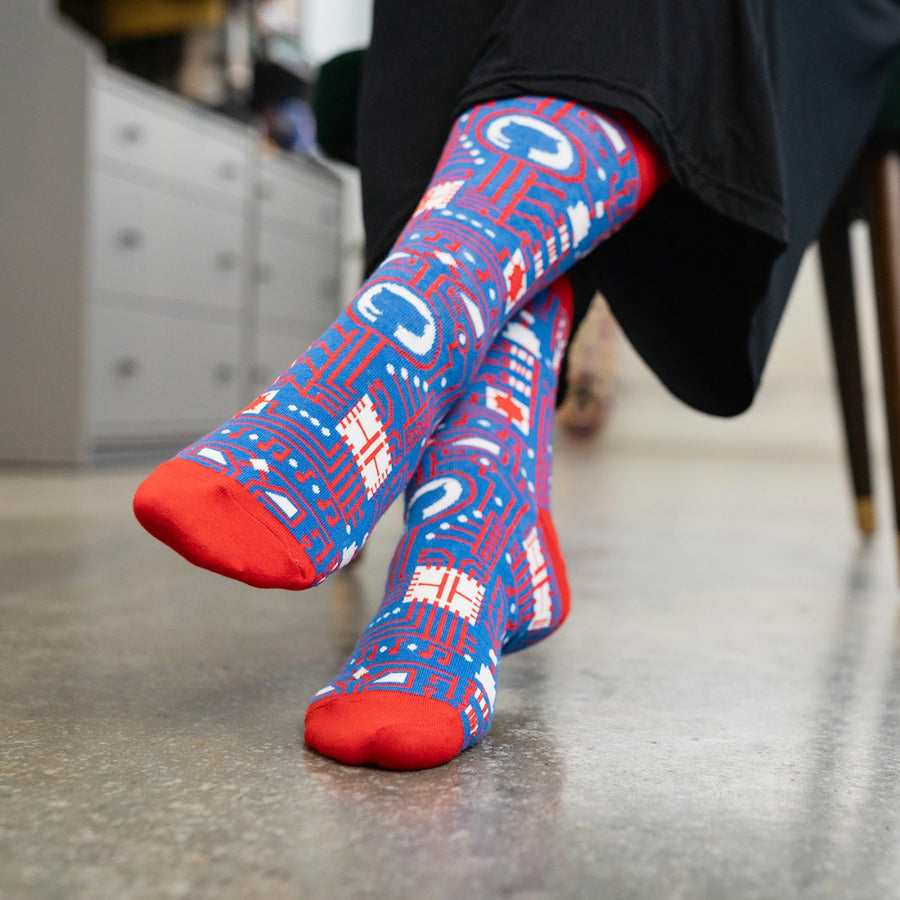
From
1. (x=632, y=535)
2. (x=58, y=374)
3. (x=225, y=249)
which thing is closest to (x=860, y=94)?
(x=632, y=535)

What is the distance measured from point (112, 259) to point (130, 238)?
0.25 ft

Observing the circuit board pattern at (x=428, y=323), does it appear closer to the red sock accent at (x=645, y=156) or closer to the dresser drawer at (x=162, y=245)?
the red sock accent at (x=645, y=156)

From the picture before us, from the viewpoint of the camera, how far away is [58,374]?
1.89 metres

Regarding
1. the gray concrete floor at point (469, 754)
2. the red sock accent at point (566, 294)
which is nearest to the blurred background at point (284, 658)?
the gray concrete floor at point (469, 754)

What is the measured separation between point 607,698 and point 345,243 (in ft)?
8.70

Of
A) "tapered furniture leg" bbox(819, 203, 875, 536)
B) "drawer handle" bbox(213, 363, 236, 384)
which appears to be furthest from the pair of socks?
"drawer handle" bbox(213, 363, 236, 384)

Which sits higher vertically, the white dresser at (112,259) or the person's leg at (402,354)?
the person's leg at (402,354)

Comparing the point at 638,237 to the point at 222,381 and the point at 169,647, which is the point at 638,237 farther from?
the point at 222,381

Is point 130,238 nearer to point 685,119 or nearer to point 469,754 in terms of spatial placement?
point 685,119

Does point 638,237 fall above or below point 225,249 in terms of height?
above

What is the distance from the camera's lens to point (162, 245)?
6.82ft

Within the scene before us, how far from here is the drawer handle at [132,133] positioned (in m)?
1.95

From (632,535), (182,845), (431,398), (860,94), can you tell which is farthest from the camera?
(632,535)

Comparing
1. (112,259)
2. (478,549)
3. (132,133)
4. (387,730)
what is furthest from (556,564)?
(132,133)
